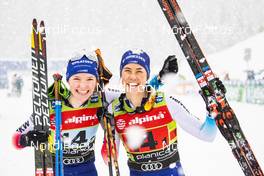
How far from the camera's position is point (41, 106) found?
3812mm

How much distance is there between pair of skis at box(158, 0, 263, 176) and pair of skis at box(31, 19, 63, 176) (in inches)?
66.4

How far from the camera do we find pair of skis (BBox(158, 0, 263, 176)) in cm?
457

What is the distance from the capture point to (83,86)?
3.74 meters

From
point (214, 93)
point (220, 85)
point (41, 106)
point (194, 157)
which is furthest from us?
point (194, 157)

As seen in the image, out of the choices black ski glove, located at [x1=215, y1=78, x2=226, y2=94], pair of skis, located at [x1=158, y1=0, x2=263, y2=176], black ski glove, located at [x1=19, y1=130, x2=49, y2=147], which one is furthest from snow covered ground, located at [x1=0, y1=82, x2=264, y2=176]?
black ski glove, located at [x1=19, y1=130, x2=49, y2=147]

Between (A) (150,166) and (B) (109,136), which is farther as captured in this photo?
(B) (109,136)

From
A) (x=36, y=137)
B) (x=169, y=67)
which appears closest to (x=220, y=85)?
(x=169, y=67)

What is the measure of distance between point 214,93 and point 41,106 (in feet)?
6.67

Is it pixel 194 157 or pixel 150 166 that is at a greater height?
pixel 194 157
